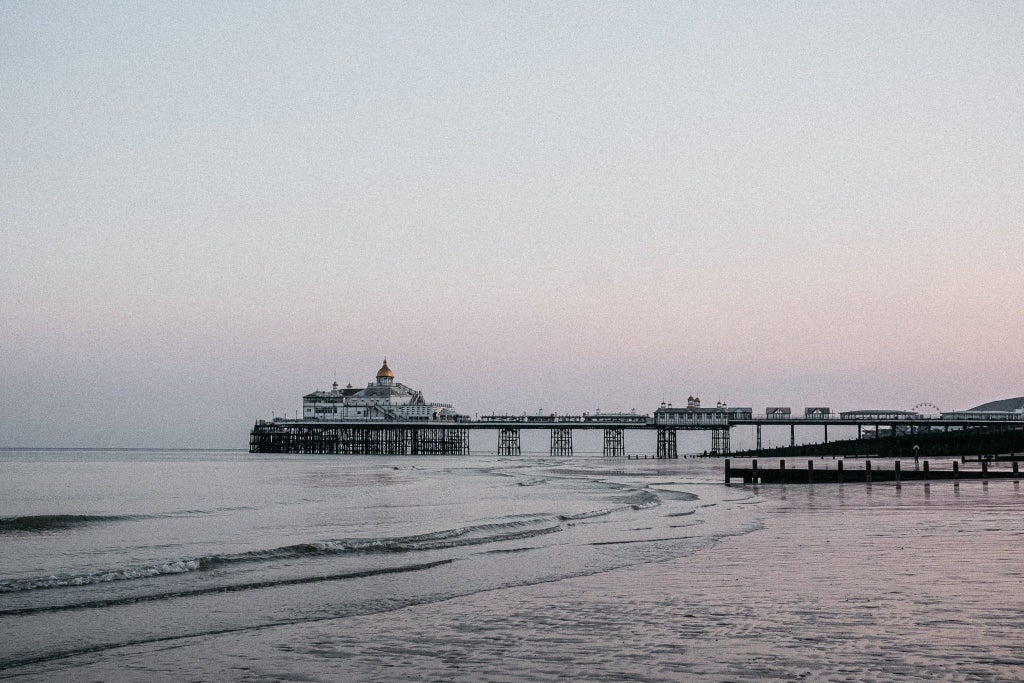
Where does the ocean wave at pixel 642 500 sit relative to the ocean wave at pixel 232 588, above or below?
below

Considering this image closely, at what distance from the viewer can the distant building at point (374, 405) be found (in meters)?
172

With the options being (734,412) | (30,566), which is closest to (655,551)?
(30,566)

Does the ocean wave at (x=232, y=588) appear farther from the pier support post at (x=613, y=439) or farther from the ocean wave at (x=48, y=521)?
the pier support post at (x=613, y=439)

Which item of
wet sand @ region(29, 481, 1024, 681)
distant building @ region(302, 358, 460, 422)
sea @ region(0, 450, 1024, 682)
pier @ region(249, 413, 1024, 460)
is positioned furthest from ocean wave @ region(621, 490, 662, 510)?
distant building @ region(302, 358, 460, 422)

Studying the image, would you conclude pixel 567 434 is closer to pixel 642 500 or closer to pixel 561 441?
pixel 561 441

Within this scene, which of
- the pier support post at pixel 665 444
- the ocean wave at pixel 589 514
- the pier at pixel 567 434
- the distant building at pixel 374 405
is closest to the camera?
the ocean wave at pixel 589 514

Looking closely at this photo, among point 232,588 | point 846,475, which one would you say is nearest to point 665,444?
point 846,475

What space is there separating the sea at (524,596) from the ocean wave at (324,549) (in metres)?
0.07

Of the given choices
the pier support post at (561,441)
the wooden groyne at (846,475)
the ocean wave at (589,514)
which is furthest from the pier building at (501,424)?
the ocean wave at (589,514)

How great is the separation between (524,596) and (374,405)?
530 ft

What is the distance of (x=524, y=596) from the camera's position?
1305 cm

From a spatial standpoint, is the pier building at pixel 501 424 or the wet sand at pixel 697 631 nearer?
the wet sand at pixel 697 631

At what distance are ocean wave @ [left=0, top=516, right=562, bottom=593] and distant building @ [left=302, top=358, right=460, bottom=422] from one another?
5640 inches

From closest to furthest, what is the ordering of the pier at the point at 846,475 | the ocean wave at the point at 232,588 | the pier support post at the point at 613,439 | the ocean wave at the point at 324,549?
1. the ocean wave at the point at 232,588
2. the ocean wave at the point at 324,549
3. the pier at the point at 846,475
4. the pier support post at the point at 613,439
